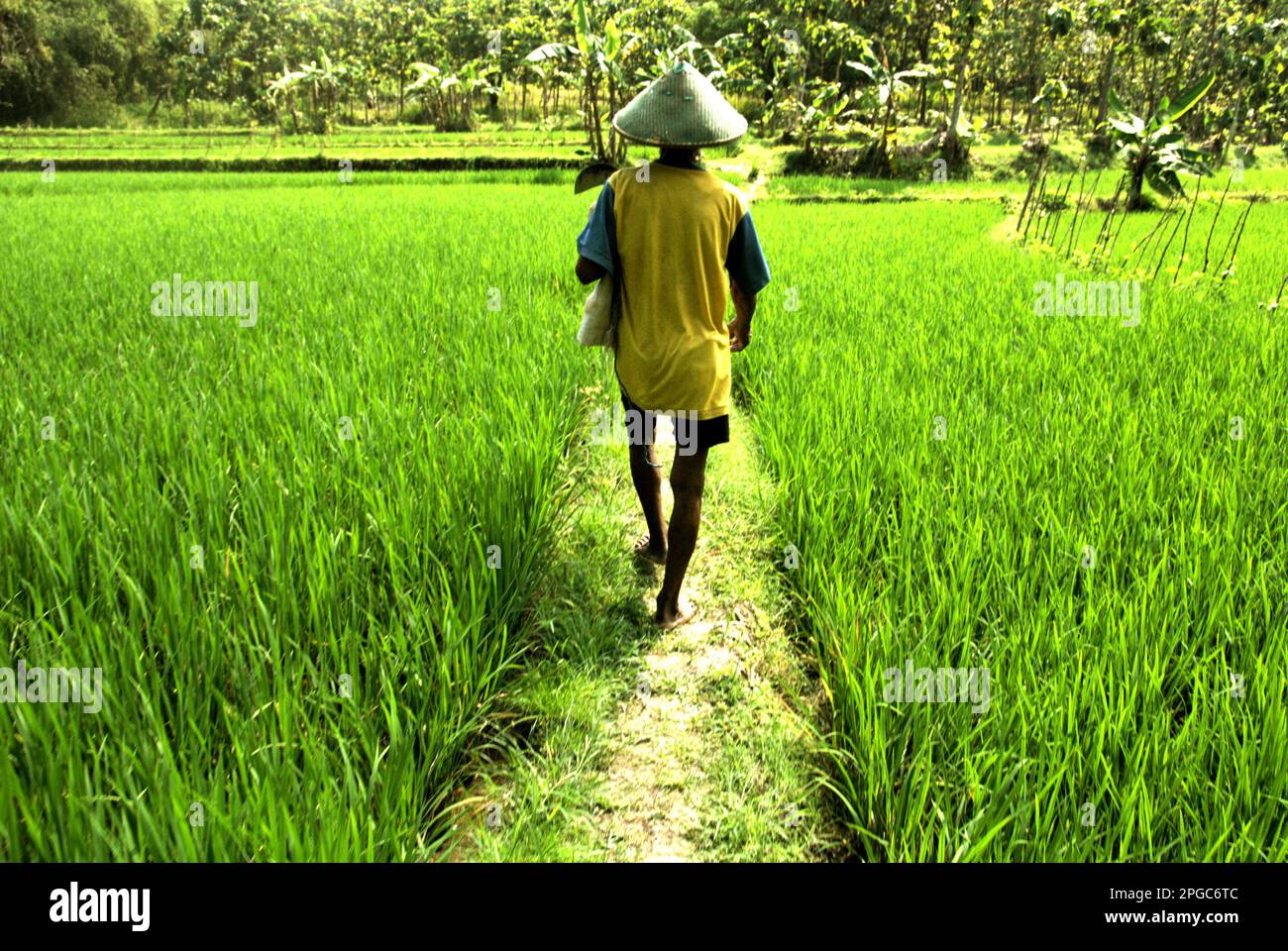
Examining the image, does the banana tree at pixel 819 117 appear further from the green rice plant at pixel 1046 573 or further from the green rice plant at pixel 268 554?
the green rice plant at pixel 268 554

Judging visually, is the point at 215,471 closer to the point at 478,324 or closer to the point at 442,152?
the point at 478,324

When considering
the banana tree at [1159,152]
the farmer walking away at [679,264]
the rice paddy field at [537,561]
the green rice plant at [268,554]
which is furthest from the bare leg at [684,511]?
the banana tree at [1159,152]

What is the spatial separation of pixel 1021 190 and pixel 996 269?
935cm

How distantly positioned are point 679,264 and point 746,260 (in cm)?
21

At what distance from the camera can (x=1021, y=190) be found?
42.3 ft

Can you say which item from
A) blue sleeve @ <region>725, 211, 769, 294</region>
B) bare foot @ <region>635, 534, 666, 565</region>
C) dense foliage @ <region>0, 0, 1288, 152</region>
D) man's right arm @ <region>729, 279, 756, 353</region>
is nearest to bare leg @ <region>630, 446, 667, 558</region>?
bare foot @ <region>635, 534, 666, 565</region>

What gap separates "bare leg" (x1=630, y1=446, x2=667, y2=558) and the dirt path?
96 mm

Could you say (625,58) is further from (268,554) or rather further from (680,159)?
(268,554)

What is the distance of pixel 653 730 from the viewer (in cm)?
168

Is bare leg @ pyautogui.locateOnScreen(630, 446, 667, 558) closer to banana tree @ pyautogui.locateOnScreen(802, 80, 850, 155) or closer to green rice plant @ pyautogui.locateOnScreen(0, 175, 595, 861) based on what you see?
green rice plant @ pyautogui.locateOnScreen(0, 175, 595, 861)

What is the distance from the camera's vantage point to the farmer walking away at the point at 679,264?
172 cm

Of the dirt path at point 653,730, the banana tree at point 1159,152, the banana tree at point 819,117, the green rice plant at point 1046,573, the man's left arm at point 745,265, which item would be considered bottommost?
the dirt path at point 653,730

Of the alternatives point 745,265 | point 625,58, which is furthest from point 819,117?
point 745,265
